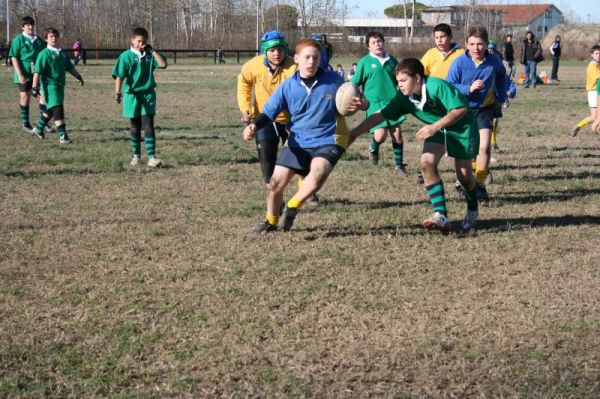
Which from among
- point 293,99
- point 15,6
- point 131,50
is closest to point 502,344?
point 293,99

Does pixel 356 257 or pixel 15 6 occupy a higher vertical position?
pixel 15 6

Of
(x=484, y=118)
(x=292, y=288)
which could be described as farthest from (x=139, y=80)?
(x=292, y=288)

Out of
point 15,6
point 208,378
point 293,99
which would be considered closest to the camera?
point 208,378

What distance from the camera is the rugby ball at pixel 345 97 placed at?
7164 millimetres

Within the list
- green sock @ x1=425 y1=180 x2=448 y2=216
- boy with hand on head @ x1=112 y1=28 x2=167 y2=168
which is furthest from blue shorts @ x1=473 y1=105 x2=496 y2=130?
boy with hand on head @ x1=112 y1=28 x2=167 y2=168

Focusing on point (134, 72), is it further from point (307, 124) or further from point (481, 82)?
point (481, 82)

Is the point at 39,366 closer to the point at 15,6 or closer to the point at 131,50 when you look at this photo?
the point at 131,50

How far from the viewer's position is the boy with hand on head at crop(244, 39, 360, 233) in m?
7.38

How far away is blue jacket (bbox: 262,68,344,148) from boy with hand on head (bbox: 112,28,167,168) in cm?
426

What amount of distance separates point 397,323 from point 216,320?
1.18 metres

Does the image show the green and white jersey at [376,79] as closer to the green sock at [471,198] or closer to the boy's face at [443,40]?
the boy's face at [443,40]

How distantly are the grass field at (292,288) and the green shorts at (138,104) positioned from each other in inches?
30.9

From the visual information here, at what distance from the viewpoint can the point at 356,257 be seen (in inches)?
275

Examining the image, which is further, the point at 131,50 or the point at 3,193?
the point at 131,50
